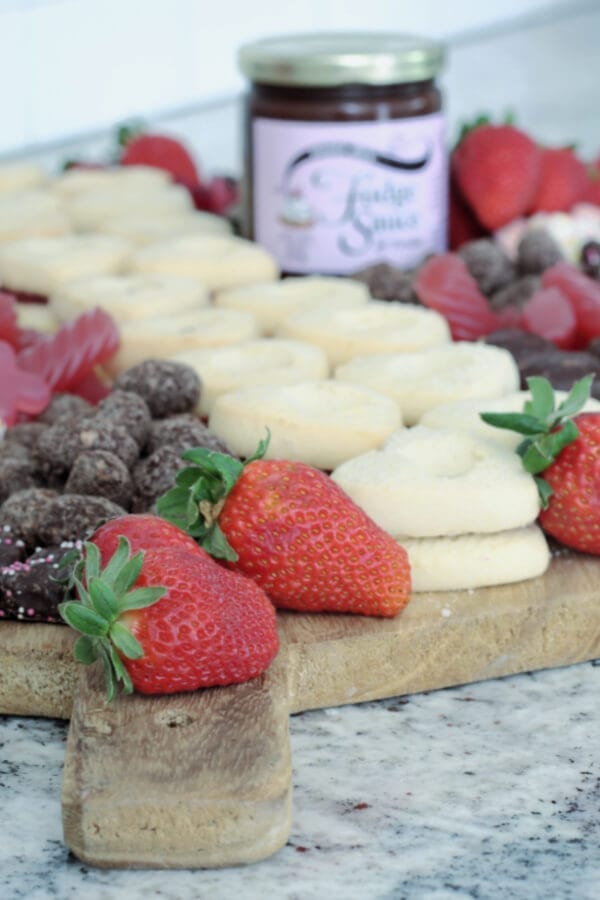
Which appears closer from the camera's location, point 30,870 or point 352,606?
point 30,870

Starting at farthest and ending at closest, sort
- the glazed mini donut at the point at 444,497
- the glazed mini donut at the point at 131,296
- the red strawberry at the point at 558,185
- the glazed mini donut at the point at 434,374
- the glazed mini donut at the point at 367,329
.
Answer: the red strawberry at the point at 558,185 < the glazed mini donut at the point at 131,296 < the glazed mini donut at the point at 367,329 < the glazed mini donut at the point at 434,374 < the glazed mini donut at the point at 444,497

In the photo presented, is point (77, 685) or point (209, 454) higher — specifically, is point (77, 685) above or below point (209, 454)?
below

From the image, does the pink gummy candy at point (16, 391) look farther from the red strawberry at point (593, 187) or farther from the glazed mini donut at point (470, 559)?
the red strawberry at point (593, 187)

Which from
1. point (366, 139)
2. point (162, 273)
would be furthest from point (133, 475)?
point (366, 139)

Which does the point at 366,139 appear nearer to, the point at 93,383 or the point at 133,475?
the point at 93,383

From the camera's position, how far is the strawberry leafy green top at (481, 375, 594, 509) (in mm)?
1081

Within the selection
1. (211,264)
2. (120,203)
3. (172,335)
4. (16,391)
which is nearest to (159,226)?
(120,203)

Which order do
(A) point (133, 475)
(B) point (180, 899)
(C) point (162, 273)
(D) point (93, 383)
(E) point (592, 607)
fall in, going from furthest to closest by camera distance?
(C) point (162, 273)
(D) point (93, 383)
(A) point (133, 475)
(E) point (592, 607)
(B) point (180, 899)

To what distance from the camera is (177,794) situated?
844mm

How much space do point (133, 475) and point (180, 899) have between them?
1.42 feet

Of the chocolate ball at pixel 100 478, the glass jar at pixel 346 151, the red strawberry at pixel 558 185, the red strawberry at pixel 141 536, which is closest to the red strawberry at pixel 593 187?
the red strawberry at pixel 558 185

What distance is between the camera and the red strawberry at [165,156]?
2.17m

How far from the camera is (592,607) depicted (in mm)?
1083

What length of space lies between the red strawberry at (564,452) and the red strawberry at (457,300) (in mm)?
487
